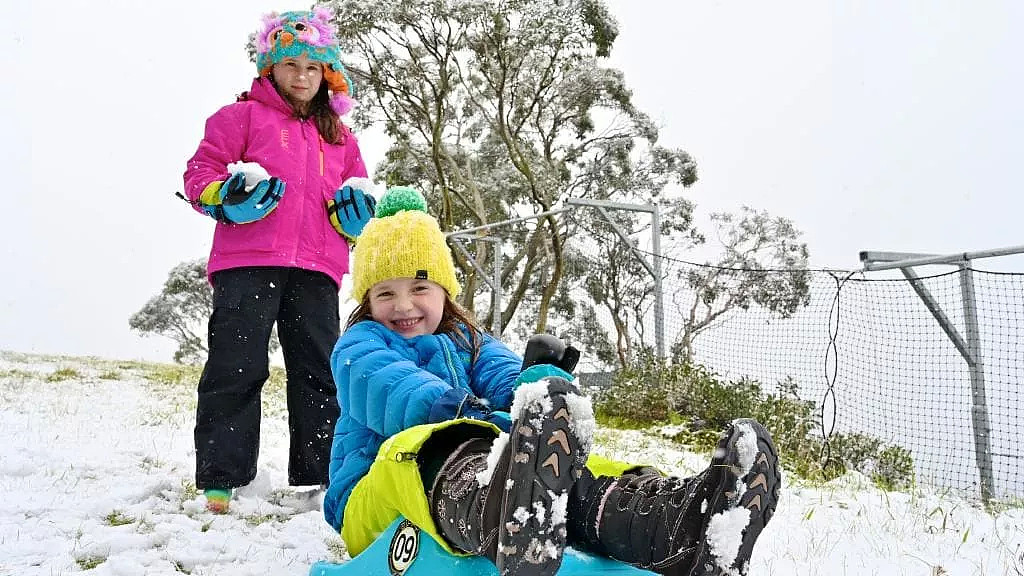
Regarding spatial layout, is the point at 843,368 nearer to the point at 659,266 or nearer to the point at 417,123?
the point at 659,266

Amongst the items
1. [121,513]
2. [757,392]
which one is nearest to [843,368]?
[757,392]

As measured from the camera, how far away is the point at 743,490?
1.01 metres

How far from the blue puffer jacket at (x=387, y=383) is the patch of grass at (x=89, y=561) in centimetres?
58

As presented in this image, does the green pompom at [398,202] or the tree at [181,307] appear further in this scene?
the tree at [181,307]

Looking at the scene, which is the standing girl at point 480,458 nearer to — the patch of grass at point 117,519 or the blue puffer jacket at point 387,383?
the blue puffer jacket at point 387,383

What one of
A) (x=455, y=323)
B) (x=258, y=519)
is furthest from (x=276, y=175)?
(x=258, y=519)

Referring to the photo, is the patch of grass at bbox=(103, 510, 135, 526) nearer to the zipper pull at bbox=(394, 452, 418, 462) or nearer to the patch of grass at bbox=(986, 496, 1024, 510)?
the zipper pull at bbox=(394, 452, 418, 462)

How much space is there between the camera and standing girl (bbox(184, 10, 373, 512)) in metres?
2.42

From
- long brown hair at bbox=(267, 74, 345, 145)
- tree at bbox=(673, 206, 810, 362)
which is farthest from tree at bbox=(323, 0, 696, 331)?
long brown hair at bbox=(267, 74, 345, 145)

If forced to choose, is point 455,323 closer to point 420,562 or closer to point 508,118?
point 420,562

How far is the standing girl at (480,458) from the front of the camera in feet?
3.31

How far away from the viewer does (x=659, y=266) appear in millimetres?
6914

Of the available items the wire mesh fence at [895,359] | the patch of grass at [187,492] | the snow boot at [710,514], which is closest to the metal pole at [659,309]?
the wire mesh fence at [895,359]

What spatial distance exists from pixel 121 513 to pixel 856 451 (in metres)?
4.87
